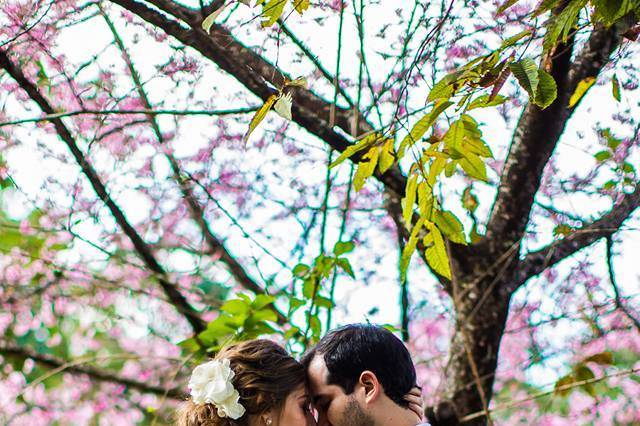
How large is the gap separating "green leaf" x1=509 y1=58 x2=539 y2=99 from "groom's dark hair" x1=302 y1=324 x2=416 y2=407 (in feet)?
3.40

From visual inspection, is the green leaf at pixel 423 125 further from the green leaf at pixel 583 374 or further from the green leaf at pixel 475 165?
the green leaf at pixel 583 374

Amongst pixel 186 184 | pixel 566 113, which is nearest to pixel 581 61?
pixel 566 113

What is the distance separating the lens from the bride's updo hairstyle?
222 cm

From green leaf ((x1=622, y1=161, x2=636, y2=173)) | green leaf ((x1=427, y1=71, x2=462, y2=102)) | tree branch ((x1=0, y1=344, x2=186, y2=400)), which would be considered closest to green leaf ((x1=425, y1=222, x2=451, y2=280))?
green leaf ((x1=427, y1=71, x2=462, y2=102))

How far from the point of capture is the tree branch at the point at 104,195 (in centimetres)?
290

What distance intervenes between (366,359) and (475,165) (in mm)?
706

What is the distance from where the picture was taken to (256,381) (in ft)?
7.39

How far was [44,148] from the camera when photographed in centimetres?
369

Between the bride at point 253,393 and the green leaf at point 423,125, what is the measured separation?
785 millimetres

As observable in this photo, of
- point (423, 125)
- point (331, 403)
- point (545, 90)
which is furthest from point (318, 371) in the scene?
point (545, 90)

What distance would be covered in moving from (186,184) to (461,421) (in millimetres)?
1556

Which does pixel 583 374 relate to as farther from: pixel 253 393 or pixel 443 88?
pixel 443 88

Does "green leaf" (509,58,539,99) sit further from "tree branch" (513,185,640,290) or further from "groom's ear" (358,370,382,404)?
"tree branch" (513,185,640,290)

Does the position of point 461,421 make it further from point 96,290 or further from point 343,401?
point 96,290
